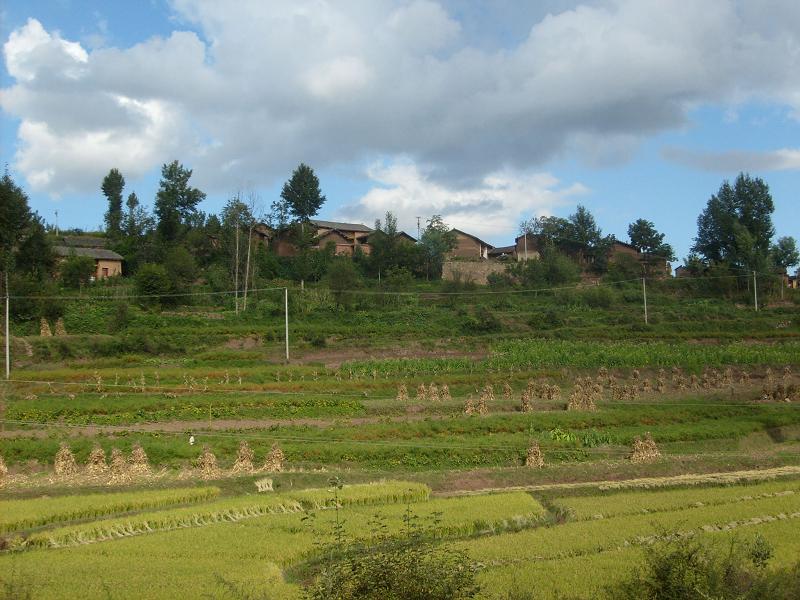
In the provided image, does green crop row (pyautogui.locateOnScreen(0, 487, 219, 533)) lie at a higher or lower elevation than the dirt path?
lower

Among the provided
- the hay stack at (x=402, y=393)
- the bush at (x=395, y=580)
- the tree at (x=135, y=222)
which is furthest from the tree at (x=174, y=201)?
the bush at (x=395, y=580)

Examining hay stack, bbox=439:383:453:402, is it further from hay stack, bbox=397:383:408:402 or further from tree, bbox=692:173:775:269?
tree, bbox=692:173:775:269

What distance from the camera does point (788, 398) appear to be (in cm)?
3897

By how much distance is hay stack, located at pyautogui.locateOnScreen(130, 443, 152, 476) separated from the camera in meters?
24.9

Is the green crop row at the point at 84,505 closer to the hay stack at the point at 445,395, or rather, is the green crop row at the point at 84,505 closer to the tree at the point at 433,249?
the hay stack at the point at 445,395

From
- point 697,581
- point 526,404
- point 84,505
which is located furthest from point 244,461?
point 697,581

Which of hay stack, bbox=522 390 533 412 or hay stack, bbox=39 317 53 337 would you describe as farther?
hay stack, bbox=39 317 53 337

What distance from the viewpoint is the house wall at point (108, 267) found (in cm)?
7125

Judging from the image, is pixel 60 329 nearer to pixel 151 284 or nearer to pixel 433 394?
pixel 151 284

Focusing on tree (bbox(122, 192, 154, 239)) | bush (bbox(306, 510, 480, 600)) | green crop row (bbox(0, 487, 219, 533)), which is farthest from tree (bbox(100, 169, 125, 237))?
bush (bbox(306, 510, 480, 600))

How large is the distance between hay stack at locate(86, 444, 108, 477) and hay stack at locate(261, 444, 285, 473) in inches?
202

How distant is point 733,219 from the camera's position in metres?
81.1

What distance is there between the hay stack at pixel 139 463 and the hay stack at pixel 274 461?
3762mm

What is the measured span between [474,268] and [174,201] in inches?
1313
